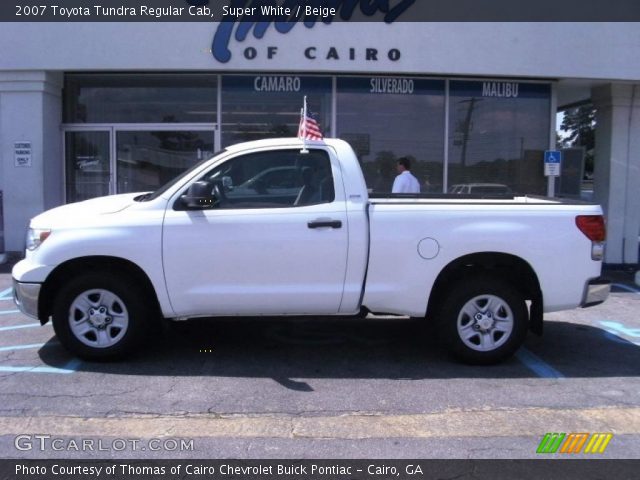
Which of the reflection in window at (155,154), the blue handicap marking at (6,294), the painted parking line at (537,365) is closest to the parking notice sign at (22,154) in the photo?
the reflection in window at (155,154)

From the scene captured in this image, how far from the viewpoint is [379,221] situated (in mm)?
5457

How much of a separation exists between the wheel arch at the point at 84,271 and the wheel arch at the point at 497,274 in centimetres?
255

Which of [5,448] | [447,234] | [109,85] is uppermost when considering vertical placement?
[109,85]

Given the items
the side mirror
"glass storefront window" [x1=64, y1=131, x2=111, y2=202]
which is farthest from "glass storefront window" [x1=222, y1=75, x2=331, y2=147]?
the side mirror

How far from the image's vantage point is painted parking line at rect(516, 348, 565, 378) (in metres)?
5.58

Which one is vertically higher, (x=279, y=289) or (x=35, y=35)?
(x=35, y=35)

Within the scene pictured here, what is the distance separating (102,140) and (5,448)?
8920 mm

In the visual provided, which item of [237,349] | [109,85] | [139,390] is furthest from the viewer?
[109,85]

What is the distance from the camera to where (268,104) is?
38.0 feet

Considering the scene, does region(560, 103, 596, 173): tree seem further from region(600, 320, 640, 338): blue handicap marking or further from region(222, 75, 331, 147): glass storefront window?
region(600, 320, 640, 338): blue handicap marking

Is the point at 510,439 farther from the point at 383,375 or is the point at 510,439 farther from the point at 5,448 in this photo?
the point at 5,448

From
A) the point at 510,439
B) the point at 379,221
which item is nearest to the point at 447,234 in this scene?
the point at 379,221

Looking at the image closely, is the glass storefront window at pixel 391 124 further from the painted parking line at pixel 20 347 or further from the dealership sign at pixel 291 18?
the painted parking line at pixel 20 347

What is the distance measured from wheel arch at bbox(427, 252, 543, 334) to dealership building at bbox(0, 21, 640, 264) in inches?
243
